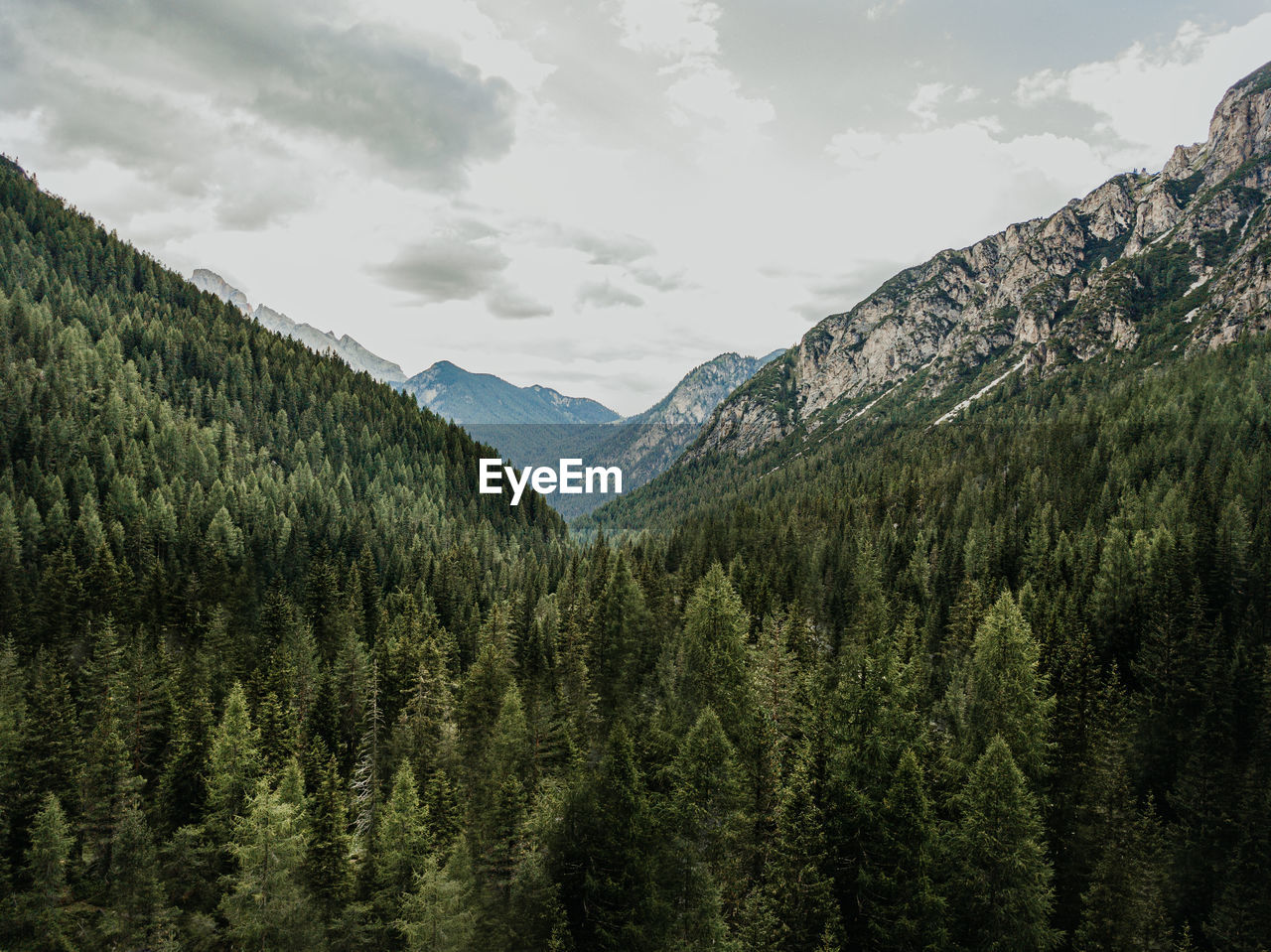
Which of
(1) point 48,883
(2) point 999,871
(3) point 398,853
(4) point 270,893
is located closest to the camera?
(2) point 999,871

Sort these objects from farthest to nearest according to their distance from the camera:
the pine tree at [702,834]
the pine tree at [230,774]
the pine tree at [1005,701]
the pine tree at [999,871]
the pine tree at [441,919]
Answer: the pine tree at [230,774] → the pine tree at [1005,701] → the pine tree at [441,919] → the pine tree at [702,834] → the pine tree at [999,871]

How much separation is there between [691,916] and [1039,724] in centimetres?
2405

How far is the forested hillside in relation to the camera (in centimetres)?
3103

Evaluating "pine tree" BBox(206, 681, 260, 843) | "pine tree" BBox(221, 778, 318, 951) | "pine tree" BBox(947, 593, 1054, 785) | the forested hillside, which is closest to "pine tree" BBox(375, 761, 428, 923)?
the forested hillside

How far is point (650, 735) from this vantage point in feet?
126

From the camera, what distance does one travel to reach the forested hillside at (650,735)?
3103cm

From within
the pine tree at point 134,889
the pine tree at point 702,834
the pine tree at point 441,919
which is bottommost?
the pine tree at point 134,889

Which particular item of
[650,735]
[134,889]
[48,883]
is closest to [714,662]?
[650,735]

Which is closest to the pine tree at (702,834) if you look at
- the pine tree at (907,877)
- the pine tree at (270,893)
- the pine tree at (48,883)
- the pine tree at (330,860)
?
the pine tree at (907,877)

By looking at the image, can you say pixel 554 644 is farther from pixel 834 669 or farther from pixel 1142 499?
pixel 1142 499

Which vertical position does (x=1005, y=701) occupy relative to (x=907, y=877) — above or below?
above

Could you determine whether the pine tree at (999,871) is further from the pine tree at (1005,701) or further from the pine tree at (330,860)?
the pine tree at (330,860)

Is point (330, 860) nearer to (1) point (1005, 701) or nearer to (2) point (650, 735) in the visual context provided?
(2) point (650, 735)

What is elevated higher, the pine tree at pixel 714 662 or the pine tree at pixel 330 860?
the pine tree at pixel 714 662
